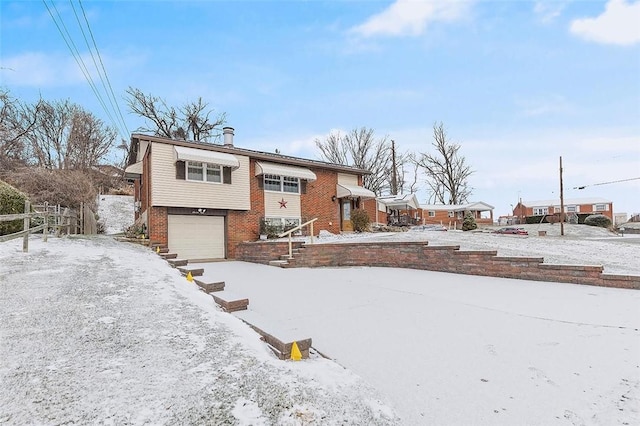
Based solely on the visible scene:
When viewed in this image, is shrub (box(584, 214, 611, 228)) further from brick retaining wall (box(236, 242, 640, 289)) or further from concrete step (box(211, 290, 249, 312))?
concrete step (box(211, 290, 249, 312))

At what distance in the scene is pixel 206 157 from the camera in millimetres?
12234

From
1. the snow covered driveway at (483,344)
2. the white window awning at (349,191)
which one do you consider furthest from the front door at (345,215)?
the snow covered driveway at (483,344)

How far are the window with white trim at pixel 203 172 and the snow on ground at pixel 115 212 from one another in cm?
965

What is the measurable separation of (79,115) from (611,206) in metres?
62.0

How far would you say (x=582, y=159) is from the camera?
2758 cm

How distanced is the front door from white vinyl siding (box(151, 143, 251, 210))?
560 cm

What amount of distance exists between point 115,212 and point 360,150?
22.3m

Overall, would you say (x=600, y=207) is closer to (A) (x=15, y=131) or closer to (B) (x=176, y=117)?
(B) (x=176, y=117)

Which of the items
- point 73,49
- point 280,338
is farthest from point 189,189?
point 280,338

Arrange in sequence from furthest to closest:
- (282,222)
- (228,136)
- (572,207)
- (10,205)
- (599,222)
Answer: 1. (572,207)
2. (599,222)
3. (228,136)
4. (282,222)
5. (10,205)

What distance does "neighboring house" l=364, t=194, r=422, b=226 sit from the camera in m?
19.8

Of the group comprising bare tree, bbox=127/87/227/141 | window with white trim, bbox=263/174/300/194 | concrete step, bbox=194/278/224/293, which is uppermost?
bare tree, bbox=127/87/227/141

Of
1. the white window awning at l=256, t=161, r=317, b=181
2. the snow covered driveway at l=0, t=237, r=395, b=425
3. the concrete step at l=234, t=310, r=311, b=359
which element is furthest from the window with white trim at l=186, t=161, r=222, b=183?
the concrete step at l=234, t=310, r=311, b=359

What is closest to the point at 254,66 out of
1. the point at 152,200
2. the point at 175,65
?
the point at 175,65
